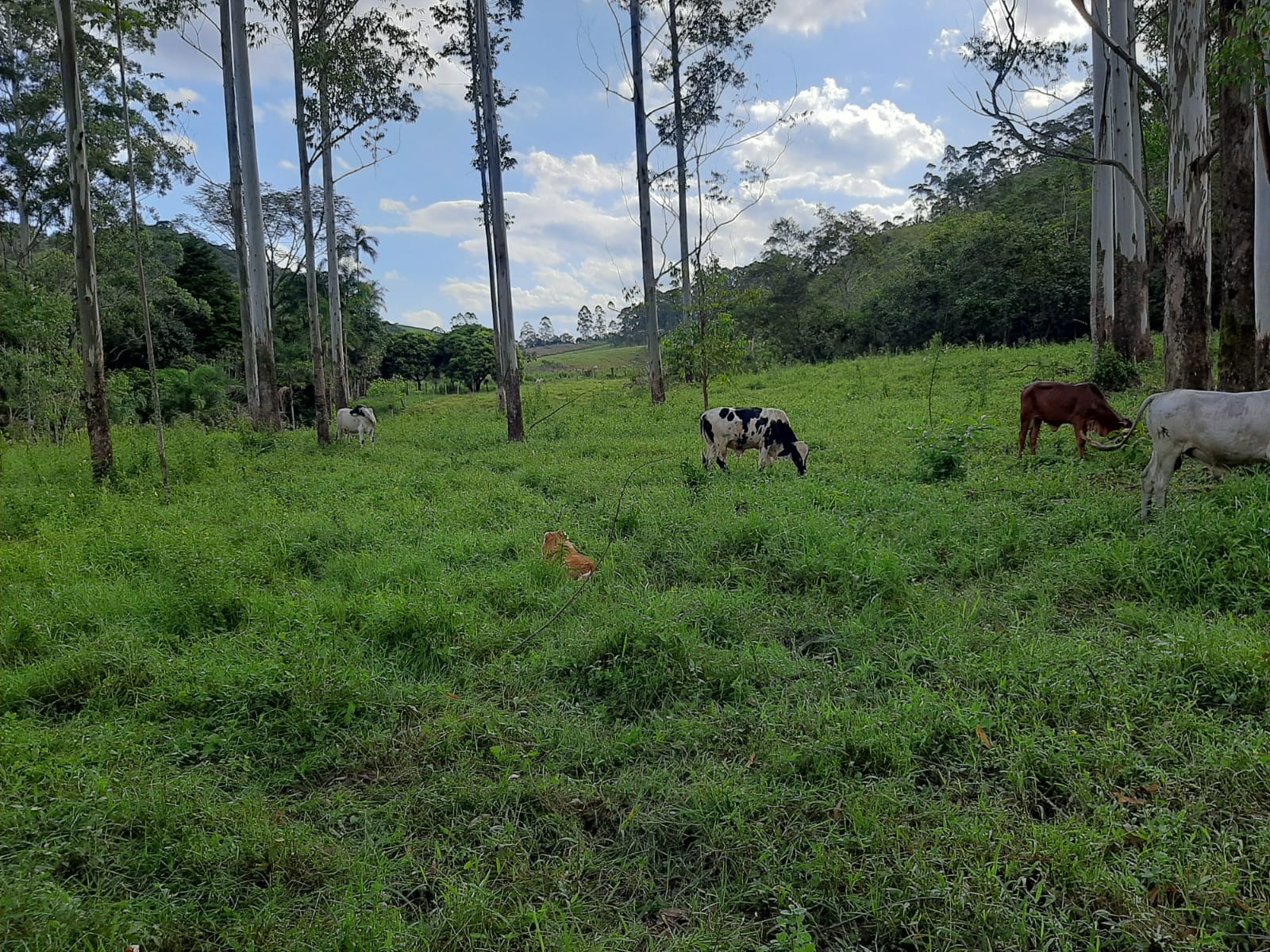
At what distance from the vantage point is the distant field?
2570 inches

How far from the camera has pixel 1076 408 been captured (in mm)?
8359

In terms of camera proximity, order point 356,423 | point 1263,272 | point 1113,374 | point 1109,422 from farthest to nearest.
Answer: point 356,423 < point 1113,374 < point 1109,422 < point 1263,272

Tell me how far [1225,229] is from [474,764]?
10.6 m

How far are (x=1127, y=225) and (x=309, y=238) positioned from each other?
17.9m

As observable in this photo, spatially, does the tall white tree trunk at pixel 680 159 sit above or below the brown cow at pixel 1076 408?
above

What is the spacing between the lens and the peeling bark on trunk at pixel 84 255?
30.6ft

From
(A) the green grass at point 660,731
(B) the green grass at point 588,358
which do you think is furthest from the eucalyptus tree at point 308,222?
(B) the green grass at point 588,358

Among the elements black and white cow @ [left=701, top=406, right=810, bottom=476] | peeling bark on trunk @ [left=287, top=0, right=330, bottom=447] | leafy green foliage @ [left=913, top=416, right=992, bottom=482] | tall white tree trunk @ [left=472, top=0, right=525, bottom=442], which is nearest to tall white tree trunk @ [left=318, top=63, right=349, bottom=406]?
peeling bark on trunk @ [left=287, top=0, right=330, bottom=447]

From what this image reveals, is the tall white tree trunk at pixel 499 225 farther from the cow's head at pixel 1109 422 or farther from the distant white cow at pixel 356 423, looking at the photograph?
the cow's head at pixel 1109 422

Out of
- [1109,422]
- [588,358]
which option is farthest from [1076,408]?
[588,358]

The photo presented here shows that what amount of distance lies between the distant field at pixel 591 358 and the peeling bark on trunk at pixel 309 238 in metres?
42.9

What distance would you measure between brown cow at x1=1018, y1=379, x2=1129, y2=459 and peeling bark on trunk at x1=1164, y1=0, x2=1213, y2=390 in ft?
A: 3.07

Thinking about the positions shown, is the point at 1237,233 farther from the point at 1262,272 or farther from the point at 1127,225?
the point at 1127,225

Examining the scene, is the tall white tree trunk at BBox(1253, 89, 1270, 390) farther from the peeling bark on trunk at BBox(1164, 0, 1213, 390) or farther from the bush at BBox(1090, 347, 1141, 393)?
the bush at BBox(1090, 347, 1141, 393)
